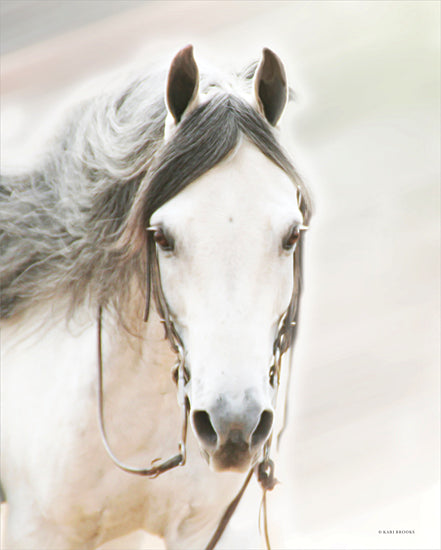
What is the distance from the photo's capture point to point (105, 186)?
4.63 feet

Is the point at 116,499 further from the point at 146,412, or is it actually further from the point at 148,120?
the point at 148,120

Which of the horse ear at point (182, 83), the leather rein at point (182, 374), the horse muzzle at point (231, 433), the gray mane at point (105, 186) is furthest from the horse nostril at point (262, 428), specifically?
the horse ear at point (182, 83)

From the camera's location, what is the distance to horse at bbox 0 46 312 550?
1133mm

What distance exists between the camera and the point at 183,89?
127 cm

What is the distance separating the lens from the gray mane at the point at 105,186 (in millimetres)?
1255

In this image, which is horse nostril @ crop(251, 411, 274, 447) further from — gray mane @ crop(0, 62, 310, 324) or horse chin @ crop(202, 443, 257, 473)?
gray mane @ crop(0, 62, 310, 324)

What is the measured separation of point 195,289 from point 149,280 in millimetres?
177

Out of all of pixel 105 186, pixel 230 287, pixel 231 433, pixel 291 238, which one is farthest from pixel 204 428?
pixel 105 186

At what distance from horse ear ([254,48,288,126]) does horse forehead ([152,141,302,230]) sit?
0.10 m

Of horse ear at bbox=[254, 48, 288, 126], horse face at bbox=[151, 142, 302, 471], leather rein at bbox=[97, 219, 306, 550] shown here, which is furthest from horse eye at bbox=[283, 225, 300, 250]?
horse ear at bbox=[254, 48, 288, 126]

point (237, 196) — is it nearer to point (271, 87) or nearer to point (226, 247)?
point (226, 247)

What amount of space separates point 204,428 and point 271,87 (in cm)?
56

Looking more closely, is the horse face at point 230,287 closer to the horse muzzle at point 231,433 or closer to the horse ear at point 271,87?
the horse muzzle at point 231,433

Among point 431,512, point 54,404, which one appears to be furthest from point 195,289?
point 431,512
